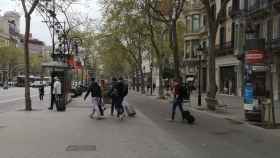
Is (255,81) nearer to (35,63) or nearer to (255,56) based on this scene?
(255,56)

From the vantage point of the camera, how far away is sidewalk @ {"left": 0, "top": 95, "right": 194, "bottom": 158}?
11278 mm

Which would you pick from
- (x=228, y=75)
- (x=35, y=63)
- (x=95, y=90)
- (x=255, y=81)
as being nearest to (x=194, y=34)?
(x=228, y=75)

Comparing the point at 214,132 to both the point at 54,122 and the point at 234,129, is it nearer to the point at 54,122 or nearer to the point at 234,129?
the point at 234,129

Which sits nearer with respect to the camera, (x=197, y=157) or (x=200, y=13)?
(x=197, y=157)

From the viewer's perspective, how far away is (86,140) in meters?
13.7

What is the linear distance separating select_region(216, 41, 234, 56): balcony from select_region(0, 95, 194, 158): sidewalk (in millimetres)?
38069

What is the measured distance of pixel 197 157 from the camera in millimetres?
10953

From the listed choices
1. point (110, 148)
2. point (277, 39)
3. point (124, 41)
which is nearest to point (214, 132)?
point (110, 148)

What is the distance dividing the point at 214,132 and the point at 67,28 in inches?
1742

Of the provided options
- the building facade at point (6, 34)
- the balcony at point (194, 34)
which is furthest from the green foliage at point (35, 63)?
the balcony at point (194, 34)

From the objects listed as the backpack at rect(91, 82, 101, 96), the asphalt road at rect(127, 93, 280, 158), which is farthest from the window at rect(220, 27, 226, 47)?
the asphalt road at rect(127, 93, 280, 158)

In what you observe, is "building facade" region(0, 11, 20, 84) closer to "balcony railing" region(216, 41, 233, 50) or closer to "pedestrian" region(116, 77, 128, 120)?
"balcony railing" region(216, 41, 233, 50)

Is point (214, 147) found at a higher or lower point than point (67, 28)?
lower

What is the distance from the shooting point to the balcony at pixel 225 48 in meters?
55.5
